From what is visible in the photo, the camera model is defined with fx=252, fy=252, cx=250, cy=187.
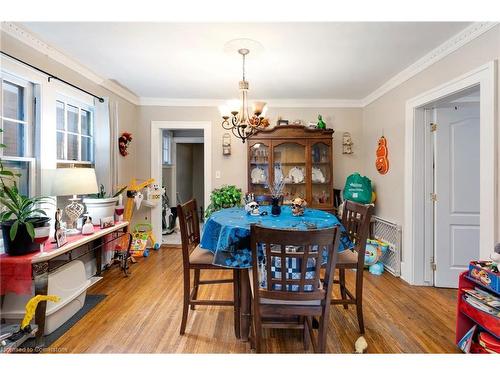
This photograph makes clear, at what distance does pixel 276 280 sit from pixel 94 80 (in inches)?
126

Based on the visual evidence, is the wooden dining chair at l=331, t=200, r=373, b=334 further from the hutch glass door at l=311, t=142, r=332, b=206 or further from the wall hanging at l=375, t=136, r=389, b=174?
the hutch glass door at l=311, t=142, r=332, b=206

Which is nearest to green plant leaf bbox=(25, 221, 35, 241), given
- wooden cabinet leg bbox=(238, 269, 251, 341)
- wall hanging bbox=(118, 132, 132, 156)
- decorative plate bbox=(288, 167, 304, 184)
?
wooden cabinet leg bbox=(238, 269, 251, 341)

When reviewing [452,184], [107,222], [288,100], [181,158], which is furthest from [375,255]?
[181,158]

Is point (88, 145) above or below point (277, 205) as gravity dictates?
above

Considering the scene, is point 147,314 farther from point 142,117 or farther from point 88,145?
point 142,117

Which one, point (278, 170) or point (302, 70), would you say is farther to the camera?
point (278, 170)

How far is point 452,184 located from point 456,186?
4cm

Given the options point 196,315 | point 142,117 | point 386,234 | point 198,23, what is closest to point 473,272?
point 386,234

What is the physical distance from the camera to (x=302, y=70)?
9.55 ft

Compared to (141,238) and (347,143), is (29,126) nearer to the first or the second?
(141,238)

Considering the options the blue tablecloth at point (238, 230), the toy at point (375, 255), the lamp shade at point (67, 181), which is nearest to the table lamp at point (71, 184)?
the lamp shade at point (67, 181)

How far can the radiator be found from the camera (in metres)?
3.10

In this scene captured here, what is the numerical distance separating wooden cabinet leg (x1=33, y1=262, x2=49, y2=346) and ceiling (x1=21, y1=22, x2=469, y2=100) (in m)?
1.90

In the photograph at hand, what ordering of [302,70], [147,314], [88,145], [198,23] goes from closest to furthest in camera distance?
[198,23] → [147,314] → [302,70] → [88,145]
